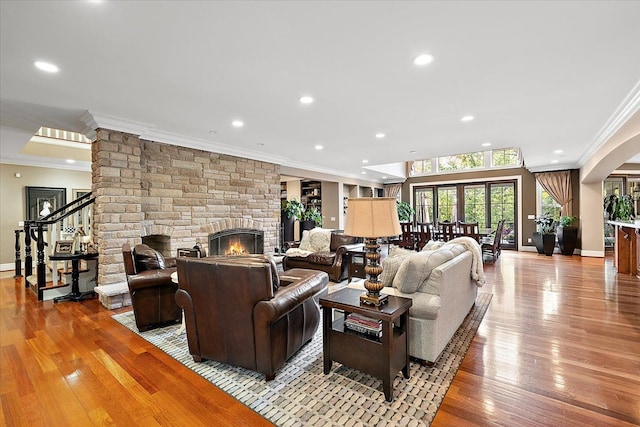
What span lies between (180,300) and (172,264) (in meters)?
1.75

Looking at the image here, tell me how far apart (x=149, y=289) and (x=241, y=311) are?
157cm

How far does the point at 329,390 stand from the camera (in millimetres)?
2088

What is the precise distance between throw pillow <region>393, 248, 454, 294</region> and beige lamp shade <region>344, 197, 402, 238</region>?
1.18 ft

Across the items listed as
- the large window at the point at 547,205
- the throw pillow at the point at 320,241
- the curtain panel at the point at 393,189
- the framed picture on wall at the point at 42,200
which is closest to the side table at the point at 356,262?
the throw pillow at the point at 320,241

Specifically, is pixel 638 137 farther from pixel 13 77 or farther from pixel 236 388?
pixel 13 77

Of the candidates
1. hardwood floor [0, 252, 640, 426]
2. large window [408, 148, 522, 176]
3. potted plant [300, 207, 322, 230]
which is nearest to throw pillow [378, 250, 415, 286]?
hardwood floor [0, 252, 640, 426]

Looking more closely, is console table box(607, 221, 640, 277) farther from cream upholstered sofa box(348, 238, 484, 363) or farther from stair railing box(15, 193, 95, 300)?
stair railing box(15, 193, 95, 300)

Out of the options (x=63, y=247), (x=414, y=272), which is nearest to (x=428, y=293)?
(x=414, y=272)

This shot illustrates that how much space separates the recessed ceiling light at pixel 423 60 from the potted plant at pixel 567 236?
800 cm

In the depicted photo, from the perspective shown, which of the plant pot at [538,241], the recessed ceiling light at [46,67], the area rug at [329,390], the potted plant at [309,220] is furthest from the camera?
the potted plant at [309,220]

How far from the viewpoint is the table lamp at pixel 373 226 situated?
2.14 m

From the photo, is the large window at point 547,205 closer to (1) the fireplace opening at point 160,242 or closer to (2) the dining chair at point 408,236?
(2) the dining chair at point 408,236

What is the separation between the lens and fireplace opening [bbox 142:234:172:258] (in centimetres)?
489

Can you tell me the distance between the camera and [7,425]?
69.4 inches
